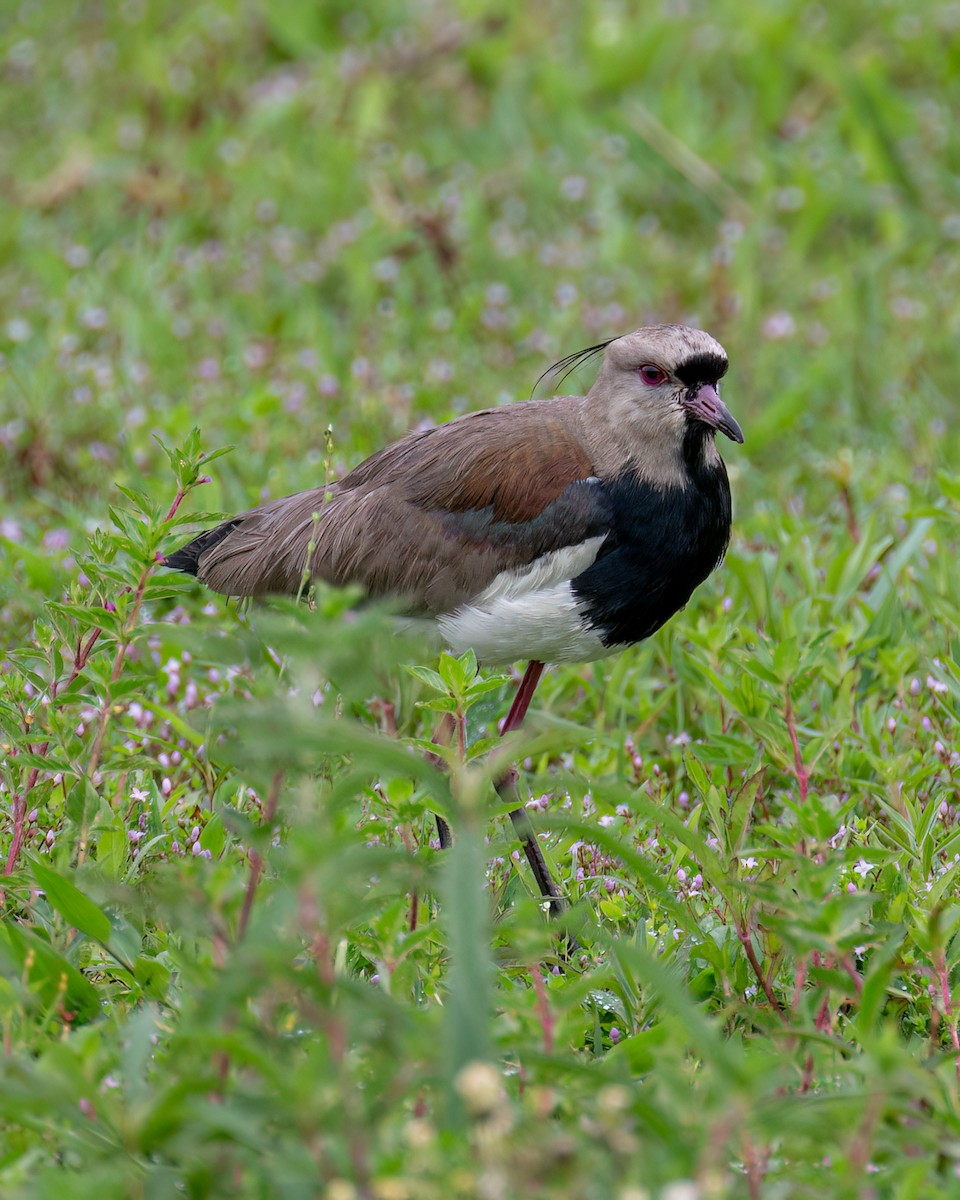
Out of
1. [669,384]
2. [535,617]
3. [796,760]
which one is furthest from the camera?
[669,384]

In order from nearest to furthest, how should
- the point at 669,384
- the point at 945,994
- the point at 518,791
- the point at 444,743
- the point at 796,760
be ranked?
the point at 945,994, the point at 796,760, the point at 444,743, the point at 669,384, the point at 518,791

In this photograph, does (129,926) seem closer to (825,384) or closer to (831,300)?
(825,384)

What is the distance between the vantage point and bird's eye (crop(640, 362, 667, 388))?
382 cm

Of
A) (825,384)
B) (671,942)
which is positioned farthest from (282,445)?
(671,942)

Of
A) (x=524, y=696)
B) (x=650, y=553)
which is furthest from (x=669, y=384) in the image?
(x=524, y=696)

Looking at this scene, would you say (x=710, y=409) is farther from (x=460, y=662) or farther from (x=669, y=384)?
(x=460, y=662)

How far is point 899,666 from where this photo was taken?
386cm

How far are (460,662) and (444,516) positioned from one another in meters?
0.95

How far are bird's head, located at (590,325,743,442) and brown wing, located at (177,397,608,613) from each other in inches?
6.2

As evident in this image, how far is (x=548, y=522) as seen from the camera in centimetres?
367

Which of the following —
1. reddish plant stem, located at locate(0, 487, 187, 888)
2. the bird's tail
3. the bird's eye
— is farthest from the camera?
the bird's tail

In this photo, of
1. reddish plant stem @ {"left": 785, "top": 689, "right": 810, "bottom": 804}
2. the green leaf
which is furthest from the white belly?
the green leaf

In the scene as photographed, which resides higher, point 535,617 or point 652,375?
point 652,375

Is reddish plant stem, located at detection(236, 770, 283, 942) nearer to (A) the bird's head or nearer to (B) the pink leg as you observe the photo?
(B) the pink leg
